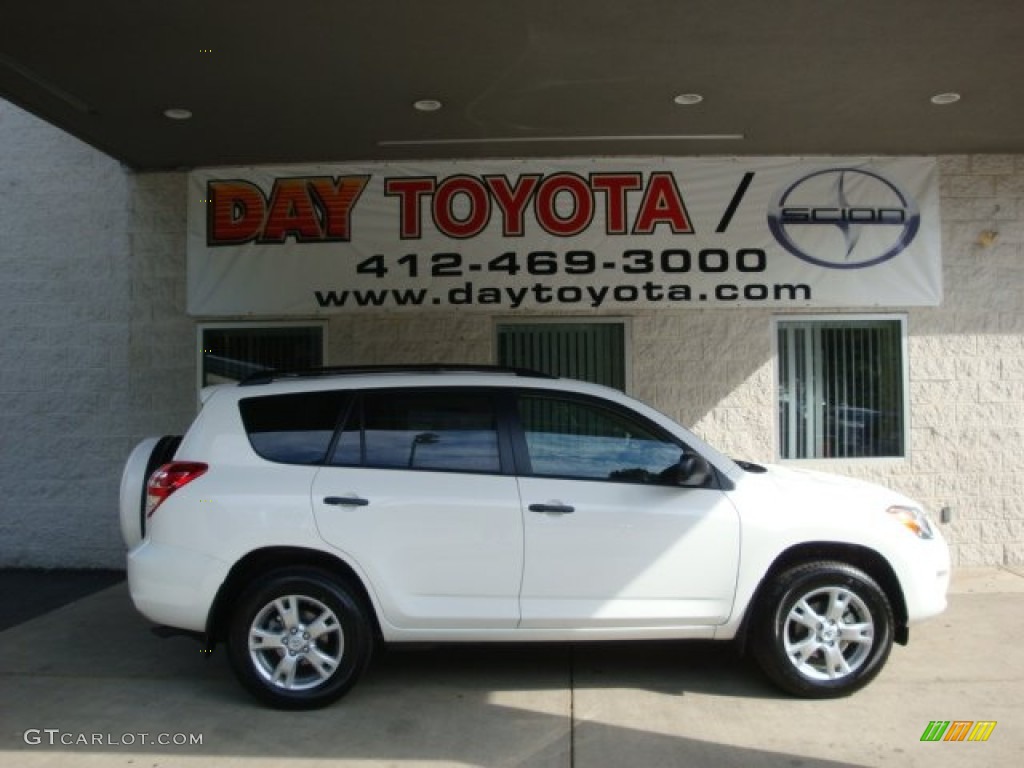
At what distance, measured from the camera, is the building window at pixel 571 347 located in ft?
27.8

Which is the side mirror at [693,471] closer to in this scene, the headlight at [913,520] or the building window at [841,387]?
the headlight at [913,520]

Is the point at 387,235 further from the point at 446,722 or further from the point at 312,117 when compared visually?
the point at 446,722

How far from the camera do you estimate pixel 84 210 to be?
8555mm

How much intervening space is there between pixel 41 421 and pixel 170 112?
335cm

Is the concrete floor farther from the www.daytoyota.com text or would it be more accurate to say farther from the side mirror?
the www.daytoyota.com text

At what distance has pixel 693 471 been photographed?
15.9 ft

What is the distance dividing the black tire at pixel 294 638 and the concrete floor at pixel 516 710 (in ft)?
0.44

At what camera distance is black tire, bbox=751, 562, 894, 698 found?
4.89 m

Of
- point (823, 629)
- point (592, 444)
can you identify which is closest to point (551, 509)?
point (592, 444)

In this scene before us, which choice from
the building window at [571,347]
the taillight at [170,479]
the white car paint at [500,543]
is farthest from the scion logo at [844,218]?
the taillight at [170,479]

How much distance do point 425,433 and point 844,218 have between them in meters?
5.16

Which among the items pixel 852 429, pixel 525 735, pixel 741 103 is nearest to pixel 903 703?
pixel 525 735

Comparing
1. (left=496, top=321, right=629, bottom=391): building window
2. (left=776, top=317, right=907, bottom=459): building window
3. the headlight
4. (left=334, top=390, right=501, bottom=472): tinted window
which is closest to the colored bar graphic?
the headlight

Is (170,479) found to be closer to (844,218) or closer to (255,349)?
(255,349)
